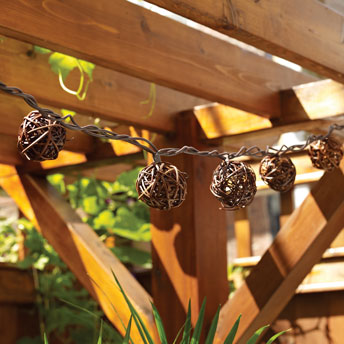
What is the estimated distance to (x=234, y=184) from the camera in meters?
1.78

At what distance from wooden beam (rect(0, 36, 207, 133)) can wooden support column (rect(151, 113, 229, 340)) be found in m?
0.10

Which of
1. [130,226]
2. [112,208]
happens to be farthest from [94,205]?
[130,226]

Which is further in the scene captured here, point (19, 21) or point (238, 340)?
point (238, 340)

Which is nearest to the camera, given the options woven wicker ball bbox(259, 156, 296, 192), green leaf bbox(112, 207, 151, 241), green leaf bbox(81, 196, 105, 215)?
woven wicker ball bbox(259, 156, 296, 192)

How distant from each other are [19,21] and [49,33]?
4.2 inches

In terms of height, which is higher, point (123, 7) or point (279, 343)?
point (123, 7)

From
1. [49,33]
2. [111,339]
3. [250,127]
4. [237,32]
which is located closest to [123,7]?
[49,33]

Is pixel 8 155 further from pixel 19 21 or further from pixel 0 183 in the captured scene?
pixel 19 21

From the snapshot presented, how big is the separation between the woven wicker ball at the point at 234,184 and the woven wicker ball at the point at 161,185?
147 mm

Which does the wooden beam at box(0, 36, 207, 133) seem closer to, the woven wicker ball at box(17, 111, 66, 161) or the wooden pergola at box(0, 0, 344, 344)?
the wooden pergola at box(0, 0, 344, 344)

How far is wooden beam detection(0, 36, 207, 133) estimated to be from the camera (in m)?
2.56

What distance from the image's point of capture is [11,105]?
9.78 ft

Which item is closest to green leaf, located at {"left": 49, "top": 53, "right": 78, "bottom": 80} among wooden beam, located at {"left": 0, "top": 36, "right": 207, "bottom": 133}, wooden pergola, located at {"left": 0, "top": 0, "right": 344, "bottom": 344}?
wooden pergola, located at {"left": 0, "top": 0, "right": 344, "bottom": 344}

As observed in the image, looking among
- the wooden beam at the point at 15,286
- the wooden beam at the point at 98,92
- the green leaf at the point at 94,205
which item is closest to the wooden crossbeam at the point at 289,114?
the wooden beam at the point at 98,92
